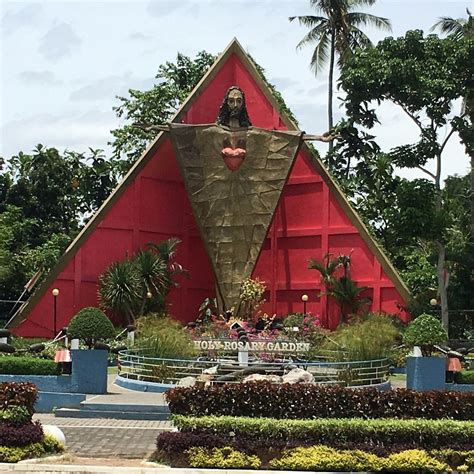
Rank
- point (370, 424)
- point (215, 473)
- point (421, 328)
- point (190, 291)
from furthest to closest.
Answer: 1. point (190, 291)
2. point (421, 328)
3. point (370, 424)
4. point (215, 473)

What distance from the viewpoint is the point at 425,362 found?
1906 centimetres

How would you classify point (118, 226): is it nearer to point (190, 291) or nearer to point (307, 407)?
point (190, 291)

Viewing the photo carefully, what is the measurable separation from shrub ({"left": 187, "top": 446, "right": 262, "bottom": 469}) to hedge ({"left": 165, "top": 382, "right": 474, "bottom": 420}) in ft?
2.76

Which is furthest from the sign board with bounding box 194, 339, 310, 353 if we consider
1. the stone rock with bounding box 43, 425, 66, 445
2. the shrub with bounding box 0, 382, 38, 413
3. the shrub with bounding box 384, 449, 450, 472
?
the shrub with bounding box 384, 449, 450, 472

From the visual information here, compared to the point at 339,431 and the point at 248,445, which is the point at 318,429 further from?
the point at 248,445

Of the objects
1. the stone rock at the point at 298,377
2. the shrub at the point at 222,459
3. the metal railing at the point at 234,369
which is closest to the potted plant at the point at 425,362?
the metal railing at the point at 234,369

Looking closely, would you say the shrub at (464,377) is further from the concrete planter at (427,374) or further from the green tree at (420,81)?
the green tree at (420,81)

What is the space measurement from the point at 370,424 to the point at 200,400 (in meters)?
2.10

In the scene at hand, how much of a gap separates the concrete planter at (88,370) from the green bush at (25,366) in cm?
60

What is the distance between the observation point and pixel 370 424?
35.6 feet

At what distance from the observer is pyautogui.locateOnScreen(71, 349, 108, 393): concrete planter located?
18.2 meters

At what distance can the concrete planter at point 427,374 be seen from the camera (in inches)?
747

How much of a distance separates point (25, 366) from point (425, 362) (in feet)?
27.4

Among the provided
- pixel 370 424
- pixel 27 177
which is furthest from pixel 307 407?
pixel 27 177
